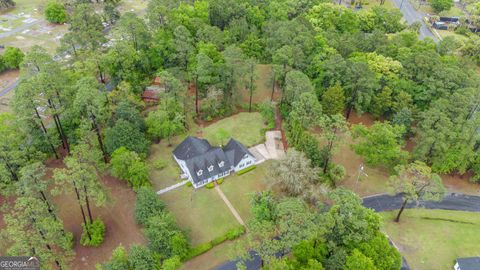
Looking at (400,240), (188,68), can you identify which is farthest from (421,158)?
(188,68)

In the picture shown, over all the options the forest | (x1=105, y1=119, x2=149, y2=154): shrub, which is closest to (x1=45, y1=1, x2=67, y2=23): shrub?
the forest

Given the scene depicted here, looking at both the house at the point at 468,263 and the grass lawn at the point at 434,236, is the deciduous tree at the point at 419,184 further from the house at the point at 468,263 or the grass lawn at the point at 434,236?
the house at the point at 468,263

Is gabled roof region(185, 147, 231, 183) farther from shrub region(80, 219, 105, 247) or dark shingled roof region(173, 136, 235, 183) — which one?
shrub region(80, 219, 105, 247)

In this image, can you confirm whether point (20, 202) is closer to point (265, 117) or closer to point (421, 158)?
point (265, 117)

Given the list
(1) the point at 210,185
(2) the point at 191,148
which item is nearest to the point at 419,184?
(1) the point at 210,185

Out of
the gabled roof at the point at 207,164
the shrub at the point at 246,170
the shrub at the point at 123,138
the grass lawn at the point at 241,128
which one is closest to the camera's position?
the gabled roof at the point at 207,164

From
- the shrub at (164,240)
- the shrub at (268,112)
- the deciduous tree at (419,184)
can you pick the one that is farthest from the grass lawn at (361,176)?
the shrub at (164,240)
